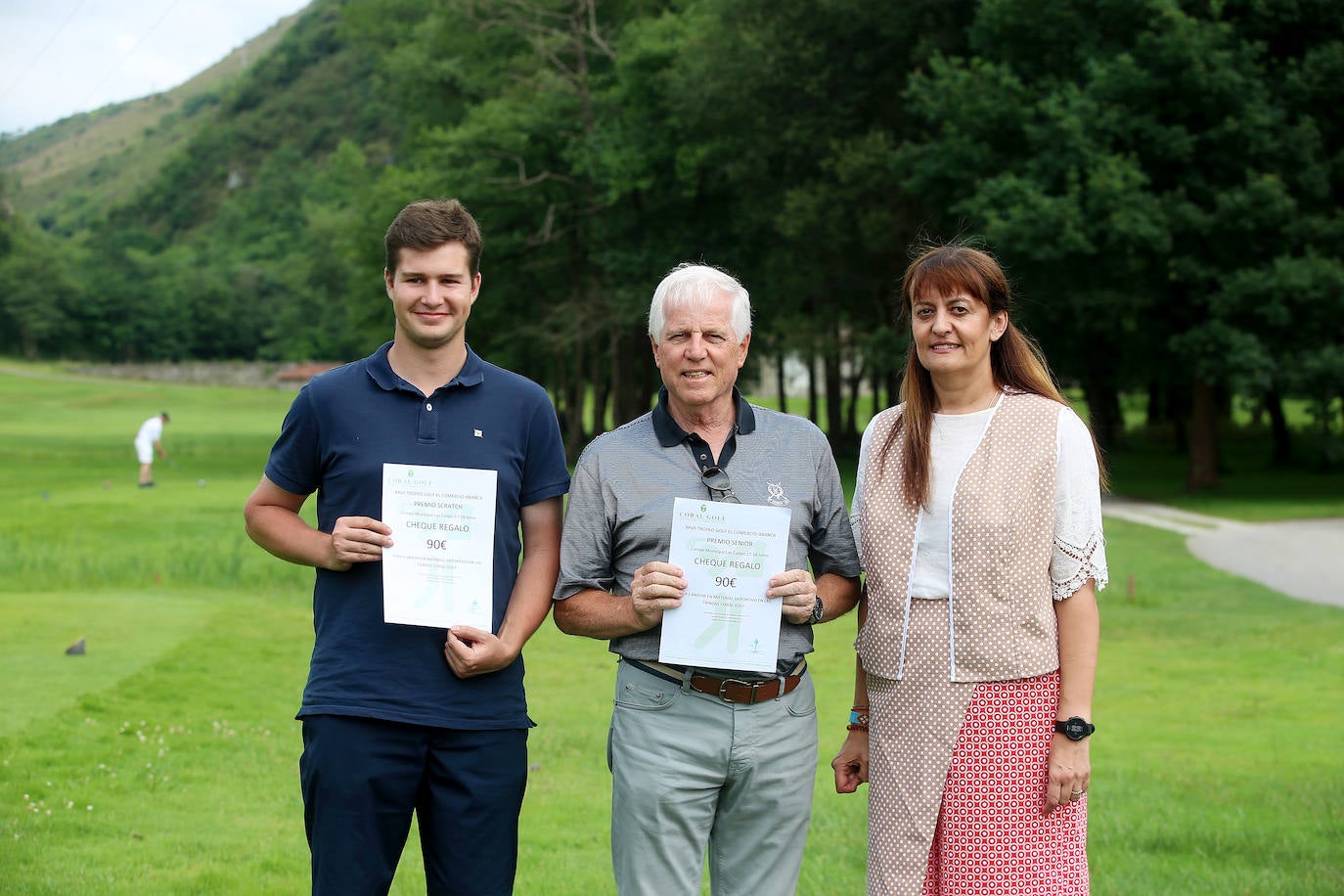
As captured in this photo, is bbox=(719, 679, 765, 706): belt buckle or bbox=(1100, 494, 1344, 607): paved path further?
bbox=(1100, 494, 1344, 607): paved path

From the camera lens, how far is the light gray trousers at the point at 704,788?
3.65m

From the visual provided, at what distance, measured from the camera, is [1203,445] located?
3259 centimetres

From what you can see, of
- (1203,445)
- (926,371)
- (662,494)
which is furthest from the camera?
(1203,445)

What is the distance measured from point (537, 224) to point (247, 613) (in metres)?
30.0

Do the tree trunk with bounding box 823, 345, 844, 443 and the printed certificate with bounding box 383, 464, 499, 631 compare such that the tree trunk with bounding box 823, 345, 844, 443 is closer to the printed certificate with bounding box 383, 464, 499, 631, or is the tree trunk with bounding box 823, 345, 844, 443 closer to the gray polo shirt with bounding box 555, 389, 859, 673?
the gray polo shirt with bounding box 555, 389, 859, 673

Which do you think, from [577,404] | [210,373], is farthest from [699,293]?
[210,373]

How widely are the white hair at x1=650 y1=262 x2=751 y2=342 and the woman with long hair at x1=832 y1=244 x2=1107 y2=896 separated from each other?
486 millimetres

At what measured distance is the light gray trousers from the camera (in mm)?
3652

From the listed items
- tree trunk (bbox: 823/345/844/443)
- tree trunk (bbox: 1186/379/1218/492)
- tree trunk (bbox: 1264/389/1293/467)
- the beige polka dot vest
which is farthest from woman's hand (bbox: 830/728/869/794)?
tree trunk (bbox: 823/345/844/443)

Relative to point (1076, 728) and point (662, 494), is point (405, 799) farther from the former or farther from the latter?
point (1076, 728)

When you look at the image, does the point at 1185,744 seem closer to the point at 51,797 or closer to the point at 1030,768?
the point at 1030,768

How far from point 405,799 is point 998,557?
168 cm

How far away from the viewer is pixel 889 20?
33.5m

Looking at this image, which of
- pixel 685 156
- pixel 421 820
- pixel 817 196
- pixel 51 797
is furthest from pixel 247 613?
pixel 685 156
